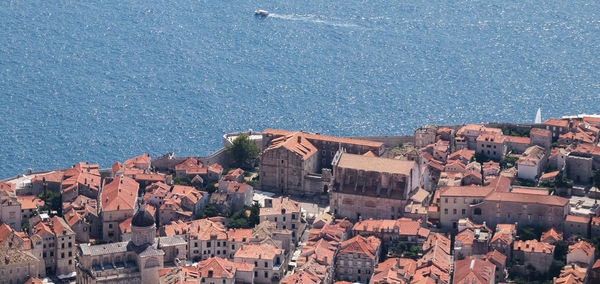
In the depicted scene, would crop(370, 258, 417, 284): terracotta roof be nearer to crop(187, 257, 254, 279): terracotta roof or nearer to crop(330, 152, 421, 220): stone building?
crop(330, 152, 421, 220): stone building

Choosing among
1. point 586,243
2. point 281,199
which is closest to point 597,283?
point 586,243

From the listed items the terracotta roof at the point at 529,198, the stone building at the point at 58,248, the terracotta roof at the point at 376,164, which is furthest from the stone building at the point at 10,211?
the terracotta roof at the point at 529,198

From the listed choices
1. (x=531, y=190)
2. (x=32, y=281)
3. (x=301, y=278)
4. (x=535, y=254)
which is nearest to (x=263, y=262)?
(x=301, y=278)

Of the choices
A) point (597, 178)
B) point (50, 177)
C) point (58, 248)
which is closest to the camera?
point (58, 248)

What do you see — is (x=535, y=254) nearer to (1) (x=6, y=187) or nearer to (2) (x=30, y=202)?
(2) (x=30, y=202)

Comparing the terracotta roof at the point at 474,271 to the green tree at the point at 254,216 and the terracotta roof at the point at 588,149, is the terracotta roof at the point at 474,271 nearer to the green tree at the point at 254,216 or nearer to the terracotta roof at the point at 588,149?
the green tree at the point at 254,216

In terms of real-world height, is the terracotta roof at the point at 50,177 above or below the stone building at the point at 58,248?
above

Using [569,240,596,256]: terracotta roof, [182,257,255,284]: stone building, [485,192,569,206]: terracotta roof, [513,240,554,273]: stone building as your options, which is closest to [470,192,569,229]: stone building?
[485,192,569,206]: terracotta roof
